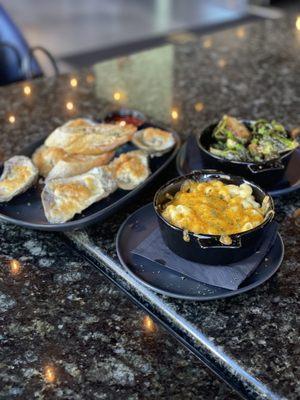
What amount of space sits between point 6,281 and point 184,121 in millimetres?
742

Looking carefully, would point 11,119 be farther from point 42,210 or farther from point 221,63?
point 221,63

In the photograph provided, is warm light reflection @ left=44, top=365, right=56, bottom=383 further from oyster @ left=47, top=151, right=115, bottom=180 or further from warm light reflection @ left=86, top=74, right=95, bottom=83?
warm light reflection @ left=86, top=74, right=95, bottom=83

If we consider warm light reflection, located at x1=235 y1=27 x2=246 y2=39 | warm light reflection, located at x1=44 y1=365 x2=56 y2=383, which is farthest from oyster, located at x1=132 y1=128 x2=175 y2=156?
warm light reflection, located at x1=235 y1=27 x2=246 y2=39

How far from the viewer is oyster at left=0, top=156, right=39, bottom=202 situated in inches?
42.3

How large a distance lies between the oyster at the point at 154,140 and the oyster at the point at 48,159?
7.0 inches

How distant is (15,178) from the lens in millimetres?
1107

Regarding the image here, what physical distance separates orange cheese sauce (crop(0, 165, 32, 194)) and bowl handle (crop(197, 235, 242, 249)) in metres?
0.43

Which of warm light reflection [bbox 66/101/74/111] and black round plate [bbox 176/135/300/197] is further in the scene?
warm light reflection [bbox 66/101/74/111]

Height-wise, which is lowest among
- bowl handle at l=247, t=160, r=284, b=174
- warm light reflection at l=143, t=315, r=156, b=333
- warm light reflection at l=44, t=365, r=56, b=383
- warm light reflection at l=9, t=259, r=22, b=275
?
warm light reflection at l=44, t=365, r=56, b=383

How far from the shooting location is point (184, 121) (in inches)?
58.7

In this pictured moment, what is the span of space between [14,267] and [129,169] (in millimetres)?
309

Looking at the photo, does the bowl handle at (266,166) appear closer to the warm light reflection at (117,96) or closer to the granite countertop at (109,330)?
the granite countertop at (109,330)

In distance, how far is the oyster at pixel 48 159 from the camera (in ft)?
3.78

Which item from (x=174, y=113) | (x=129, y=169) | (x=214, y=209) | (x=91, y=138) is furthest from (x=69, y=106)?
(x=214, y=209)
